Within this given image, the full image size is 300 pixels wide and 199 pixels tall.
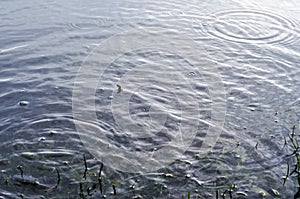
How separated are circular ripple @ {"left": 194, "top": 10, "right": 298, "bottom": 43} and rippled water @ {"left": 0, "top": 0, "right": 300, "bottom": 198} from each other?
0.11ft

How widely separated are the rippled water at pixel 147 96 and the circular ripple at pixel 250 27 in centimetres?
3

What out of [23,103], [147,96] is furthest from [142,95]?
[23,103]

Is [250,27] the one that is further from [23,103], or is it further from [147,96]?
[23,103]

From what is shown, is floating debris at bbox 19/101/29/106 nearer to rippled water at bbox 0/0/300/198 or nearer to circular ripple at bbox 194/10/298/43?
rippled water at bbox 0/0/300/198

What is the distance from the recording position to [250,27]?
818 cm

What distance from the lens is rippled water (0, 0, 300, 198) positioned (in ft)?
14.9

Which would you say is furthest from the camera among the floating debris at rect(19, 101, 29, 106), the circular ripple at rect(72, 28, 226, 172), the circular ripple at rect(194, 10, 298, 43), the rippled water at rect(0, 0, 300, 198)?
the circular ripple at rect(194, 10, 298, 43)

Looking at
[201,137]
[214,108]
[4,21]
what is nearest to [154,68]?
[214,108]

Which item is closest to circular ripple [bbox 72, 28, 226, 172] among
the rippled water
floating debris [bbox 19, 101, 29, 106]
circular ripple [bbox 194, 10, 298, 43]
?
the rippled water

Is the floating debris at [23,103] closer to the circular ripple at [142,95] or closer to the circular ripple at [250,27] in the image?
the circular ripple at [142,95]

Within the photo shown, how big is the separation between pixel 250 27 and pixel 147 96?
3193mm

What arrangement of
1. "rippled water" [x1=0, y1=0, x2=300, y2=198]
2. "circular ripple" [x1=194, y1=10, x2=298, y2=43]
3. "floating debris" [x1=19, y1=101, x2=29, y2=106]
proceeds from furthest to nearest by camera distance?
"circular ripple" [x1=194, y1=10, x2=298, y2=43], "floating debris" [x1=19, y1=101, x2=29, y2=106], "rippled water" [x1=0, y1=0, x2=300, y2=198]

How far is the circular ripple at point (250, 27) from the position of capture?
777 centimetres

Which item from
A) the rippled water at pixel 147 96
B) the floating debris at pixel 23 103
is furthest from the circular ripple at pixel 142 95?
the floating debris at pixel 23 103
